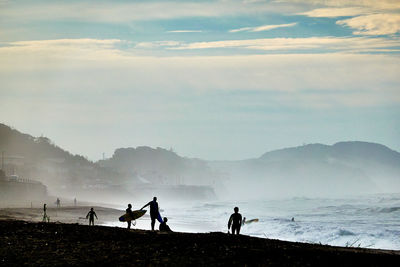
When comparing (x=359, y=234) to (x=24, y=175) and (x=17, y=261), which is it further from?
(x=24, y=175)

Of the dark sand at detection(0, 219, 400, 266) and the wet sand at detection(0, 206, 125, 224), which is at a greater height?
the wet sand at detection(0, 206, 125, 224)

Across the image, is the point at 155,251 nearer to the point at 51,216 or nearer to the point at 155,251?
the point at 155,251

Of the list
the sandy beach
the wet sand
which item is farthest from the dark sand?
the wet sand

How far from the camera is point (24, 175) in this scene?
616 feet

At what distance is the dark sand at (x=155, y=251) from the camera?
18.1 m

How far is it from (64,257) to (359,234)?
35.4m

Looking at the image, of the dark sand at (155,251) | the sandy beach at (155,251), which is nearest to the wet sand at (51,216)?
the sandy beach at (155,251)

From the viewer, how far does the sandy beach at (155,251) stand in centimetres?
1814

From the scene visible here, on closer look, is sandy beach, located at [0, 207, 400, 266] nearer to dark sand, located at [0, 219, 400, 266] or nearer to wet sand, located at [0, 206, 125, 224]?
dark sand, located at [0, 219, 400, 266]

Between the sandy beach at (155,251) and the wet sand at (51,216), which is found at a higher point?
the wet sand at (51,216)

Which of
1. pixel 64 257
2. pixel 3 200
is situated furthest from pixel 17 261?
pixel 3 200

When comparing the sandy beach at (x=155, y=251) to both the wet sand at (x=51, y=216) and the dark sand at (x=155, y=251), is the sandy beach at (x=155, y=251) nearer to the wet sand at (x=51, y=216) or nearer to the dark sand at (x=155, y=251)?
the dark sand at (x=155, y=251)

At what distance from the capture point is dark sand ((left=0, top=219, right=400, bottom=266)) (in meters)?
18.1

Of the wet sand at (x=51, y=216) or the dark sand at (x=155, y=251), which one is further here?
the wet sand at (x=51, y=216)
